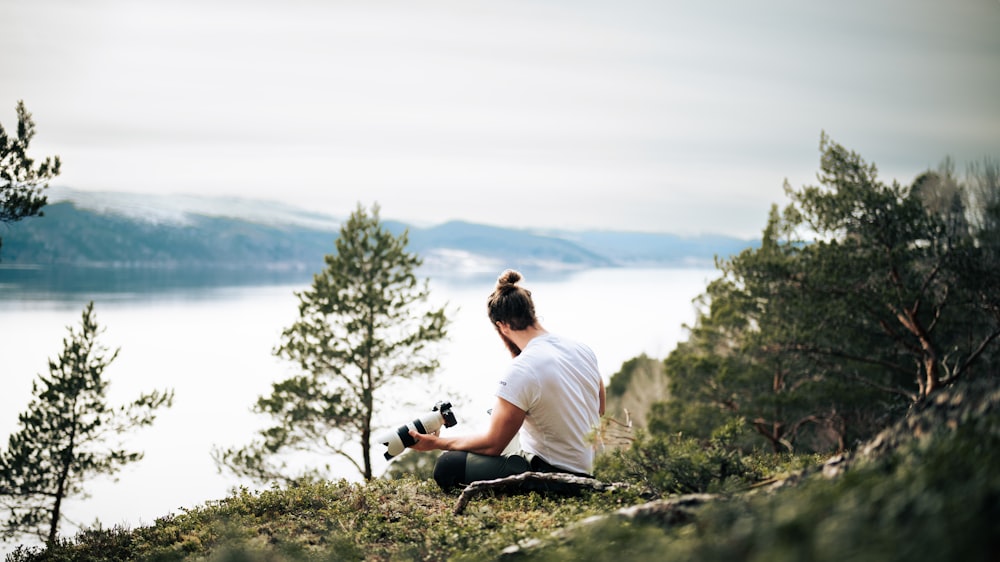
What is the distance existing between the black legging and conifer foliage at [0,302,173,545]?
2138 centimetres

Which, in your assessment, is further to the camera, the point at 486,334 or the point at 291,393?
the point at 486,334

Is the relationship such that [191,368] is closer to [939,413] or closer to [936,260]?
[936,260]

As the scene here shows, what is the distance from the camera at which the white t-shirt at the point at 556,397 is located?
15.6 ft

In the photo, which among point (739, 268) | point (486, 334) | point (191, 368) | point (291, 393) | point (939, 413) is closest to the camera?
point (939, 413)

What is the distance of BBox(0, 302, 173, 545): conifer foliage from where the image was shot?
75.1 feet

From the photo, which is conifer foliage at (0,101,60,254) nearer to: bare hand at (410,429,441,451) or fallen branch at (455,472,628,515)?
bare hand at (410,429,441,451)

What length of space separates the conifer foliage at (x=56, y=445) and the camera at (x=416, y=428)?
70.0 ft

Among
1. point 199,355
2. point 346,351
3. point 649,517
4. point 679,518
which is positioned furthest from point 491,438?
point 199,355

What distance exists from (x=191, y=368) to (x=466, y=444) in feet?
318

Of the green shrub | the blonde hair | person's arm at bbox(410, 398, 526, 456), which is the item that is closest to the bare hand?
person's arm at bbox(410, 398, 526, 456)

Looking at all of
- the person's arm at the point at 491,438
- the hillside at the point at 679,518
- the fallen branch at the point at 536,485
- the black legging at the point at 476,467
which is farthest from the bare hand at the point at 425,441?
the fallen branch at the point at 536,485

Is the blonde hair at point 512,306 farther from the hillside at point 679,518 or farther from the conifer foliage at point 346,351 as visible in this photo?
the conifer foliage at point 346,351

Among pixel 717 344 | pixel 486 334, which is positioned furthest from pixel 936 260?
pixel 486 334

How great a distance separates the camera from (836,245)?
16031 mm
